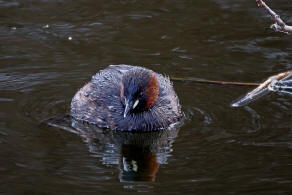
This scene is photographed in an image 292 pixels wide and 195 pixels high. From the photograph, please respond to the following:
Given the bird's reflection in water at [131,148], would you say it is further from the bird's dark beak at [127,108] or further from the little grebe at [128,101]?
the bird's dark beak at [127,108]

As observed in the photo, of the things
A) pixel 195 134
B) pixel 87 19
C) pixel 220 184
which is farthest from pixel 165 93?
pixel 87 19

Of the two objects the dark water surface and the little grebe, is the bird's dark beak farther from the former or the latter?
the dark water surface

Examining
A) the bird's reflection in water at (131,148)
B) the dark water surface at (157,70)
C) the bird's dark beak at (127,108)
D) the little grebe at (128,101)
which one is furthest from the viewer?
the little grebe at (128,101)

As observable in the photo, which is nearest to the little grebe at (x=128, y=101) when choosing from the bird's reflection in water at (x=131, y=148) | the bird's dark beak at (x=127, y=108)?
the bird's dark beak at (x=127, y=108)

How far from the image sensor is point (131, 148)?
8.29 meters

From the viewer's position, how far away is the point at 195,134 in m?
8.39

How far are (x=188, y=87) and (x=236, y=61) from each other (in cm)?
108

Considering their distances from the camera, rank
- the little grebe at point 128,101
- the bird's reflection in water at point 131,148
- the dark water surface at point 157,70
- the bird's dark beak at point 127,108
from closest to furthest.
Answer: the dark water surface at point 157,70 < the bird's reflection in water at point 131,148 < the bird's dark beak at point 127,108 < the little grebe at point 128,101

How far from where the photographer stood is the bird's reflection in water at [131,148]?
7583mm

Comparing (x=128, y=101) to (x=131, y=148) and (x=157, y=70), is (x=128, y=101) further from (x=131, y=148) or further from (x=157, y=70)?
(x=157, y=70)

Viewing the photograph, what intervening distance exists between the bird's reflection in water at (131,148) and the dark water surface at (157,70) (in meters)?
0.01

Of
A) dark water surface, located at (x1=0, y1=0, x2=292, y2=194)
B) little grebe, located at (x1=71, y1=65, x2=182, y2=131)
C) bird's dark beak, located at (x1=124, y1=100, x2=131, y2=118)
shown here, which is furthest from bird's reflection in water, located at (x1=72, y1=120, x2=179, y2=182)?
bird's dark beak, located at (x1=124, y1=100, x2=131, y2=118)

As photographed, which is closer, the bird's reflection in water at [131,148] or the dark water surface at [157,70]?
the dark water surface at [157,70]

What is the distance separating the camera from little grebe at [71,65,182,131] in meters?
8.66
